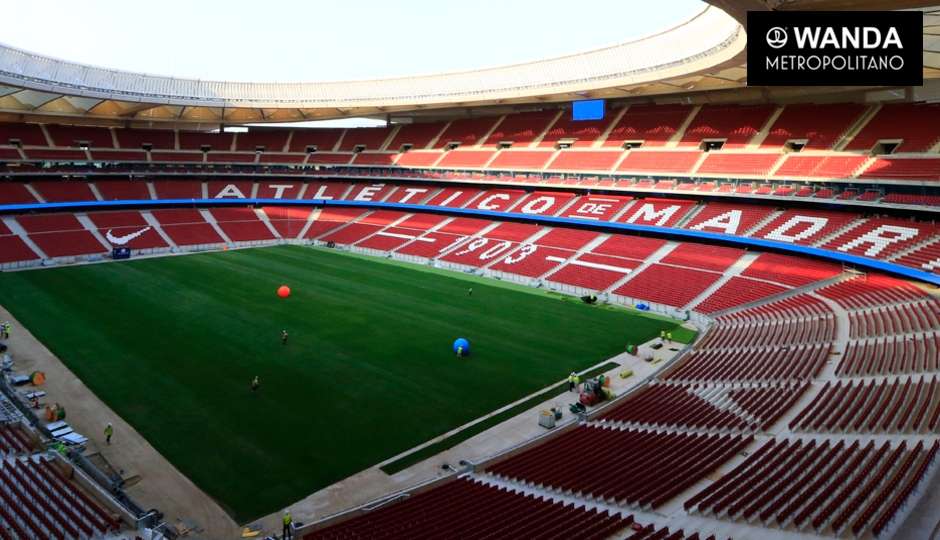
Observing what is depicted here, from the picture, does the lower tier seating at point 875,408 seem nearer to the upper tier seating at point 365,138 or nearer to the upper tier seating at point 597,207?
the upper tier seating at point 597,207

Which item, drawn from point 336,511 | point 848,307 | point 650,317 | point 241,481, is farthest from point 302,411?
point 848,307

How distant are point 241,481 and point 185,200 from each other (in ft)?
161

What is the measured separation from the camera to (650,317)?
3319cm

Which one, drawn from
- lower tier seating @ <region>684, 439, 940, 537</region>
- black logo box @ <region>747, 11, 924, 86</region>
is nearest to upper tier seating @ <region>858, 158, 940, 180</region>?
black logo box @ <region>747, 11, 924, 86</region>

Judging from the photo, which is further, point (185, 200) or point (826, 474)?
point (185, 200)

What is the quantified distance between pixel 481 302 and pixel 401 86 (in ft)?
114

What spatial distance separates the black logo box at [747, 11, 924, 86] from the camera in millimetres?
17562

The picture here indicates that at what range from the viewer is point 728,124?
152ft

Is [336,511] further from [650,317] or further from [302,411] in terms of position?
[650,317]

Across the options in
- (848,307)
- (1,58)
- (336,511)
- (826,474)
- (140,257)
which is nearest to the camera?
(826,474)

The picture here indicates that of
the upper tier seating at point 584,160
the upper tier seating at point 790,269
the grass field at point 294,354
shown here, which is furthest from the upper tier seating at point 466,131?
the upper tier seating at point 790,269

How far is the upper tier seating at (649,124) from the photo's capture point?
49.6 meters

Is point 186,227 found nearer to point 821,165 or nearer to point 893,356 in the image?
point 821,165

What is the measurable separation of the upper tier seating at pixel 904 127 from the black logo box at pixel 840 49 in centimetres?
2127
